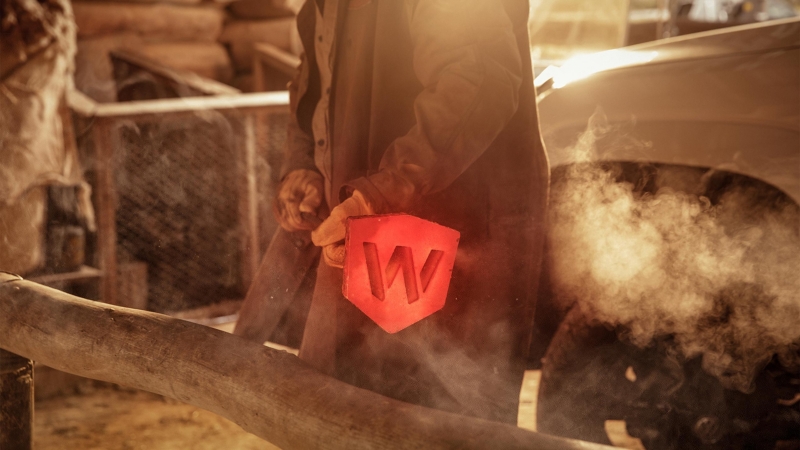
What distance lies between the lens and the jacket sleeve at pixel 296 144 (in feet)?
7.91

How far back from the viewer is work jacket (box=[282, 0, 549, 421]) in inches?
69.6

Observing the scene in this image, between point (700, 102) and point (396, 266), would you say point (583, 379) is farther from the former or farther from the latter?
point (396, 266)

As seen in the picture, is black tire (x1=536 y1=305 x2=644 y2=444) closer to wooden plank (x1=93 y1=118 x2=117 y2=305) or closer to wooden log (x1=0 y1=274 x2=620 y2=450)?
wooden log (x1=0 y1=274 x2=620 y2=450)

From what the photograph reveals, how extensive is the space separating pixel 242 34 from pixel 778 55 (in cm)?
707

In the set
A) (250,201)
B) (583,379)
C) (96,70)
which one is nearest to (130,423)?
(250,201)

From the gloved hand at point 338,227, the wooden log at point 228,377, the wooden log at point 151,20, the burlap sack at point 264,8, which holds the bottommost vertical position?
the wooden log at point 228,377

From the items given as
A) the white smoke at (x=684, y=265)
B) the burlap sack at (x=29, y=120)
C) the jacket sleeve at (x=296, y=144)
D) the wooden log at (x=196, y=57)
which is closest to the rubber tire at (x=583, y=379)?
the white smoke at (x=684, y=265)

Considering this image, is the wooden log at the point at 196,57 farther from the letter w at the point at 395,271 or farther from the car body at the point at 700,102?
the letter w at the point at 395,271

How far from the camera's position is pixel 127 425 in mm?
3779

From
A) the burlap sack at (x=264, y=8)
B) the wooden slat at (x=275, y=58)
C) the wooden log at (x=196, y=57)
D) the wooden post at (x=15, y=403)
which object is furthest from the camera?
the burlap sack at (x=264, y=8)

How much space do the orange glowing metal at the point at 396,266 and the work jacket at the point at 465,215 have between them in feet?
0.45

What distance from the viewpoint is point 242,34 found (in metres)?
8.09

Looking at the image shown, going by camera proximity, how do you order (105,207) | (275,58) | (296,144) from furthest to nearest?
(275,58) < (105,207) < (296,144)

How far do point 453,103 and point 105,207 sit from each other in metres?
3.56
